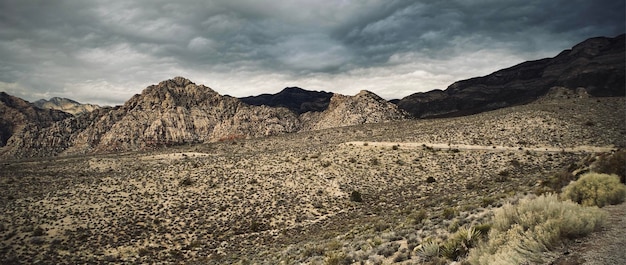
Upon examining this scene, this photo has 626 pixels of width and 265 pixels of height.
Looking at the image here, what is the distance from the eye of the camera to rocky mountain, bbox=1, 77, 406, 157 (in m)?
133

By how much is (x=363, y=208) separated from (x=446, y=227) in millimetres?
15809

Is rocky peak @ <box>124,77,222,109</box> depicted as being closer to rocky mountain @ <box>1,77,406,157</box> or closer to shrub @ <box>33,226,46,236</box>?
rocky mountain @ <box>1,77,406,157</box>

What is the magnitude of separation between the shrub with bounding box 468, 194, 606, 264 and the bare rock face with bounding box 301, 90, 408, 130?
100082 mm

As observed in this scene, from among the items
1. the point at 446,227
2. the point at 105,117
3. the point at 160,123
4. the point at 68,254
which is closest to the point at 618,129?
the point at 446,227

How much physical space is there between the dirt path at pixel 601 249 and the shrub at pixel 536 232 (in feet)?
0.84

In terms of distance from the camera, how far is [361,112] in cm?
11600

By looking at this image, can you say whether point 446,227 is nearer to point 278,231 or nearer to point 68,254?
point 278,231

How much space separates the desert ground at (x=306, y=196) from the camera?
18.0 metres

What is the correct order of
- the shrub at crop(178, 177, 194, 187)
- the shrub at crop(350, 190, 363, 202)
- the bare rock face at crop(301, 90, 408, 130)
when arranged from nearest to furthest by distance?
1. the shrub at crop(350, 190, 363, 202)
2. the shrub at crop(178, 177, 194, 187)
3. the bare rock face at crop(301, 90, 408, 130)

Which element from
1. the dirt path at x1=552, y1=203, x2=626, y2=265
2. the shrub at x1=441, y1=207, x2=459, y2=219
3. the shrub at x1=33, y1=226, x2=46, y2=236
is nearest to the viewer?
the dirt path at x1=552, y1=203, x2=626, y2=265

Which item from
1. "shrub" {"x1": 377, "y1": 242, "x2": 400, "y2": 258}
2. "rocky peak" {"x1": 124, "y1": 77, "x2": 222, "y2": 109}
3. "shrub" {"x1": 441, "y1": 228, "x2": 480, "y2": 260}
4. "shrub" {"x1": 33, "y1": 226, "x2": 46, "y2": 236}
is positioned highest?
"rocky peak" {"x1": 124, "y1": 77, "x2": 222, "y2": 109}

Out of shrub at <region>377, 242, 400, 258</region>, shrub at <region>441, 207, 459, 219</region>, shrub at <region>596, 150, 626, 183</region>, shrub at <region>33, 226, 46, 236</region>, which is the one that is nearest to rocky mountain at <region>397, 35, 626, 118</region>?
shrub at <region>596, 150, 626, 183</region>

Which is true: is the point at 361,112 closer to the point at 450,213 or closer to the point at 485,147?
the point at 485,147

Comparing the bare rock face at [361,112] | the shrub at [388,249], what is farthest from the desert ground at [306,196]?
the bare rock face at [361,112]
